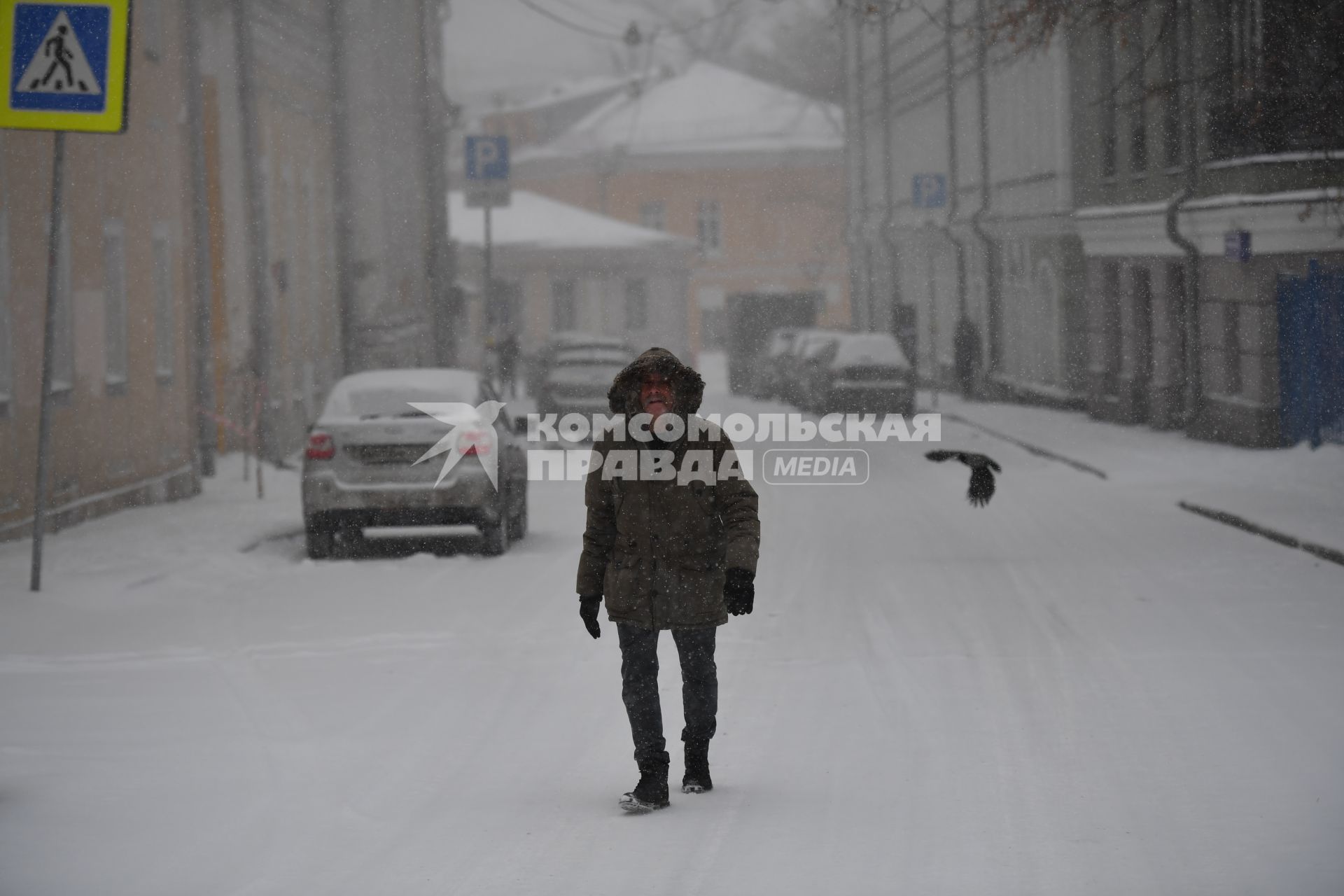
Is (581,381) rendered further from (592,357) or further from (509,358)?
(509,358)

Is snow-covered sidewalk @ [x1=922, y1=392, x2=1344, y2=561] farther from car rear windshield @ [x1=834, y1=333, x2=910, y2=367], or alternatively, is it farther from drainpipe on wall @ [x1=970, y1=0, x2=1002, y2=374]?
drainpipe on wall @ [x1=970, y1=0, x2=1002, y2=374]

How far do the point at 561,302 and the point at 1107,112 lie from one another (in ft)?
125

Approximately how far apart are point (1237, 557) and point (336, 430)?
686cm

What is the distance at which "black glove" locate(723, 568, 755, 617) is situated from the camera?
22.4ft

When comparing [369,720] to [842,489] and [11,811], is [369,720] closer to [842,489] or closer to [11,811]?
[11,811]

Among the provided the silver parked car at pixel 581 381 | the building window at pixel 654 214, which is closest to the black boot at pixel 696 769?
the silver parked car at pixel 581 381

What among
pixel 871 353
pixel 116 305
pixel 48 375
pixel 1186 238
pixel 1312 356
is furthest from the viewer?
pixel 871 353

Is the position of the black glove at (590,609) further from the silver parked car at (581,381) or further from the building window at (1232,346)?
the silver parked car at (581,381)

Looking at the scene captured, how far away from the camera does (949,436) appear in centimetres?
3150

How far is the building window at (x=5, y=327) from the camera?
1630 cm

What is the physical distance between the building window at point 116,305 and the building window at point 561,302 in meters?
49.3

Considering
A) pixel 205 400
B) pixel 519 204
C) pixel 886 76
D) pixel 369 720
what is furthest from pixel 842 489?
pixel 519 204

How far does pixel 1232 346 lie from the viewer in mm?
26844

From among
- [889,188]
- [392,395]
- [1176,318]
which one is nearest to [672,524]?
[392,395]
